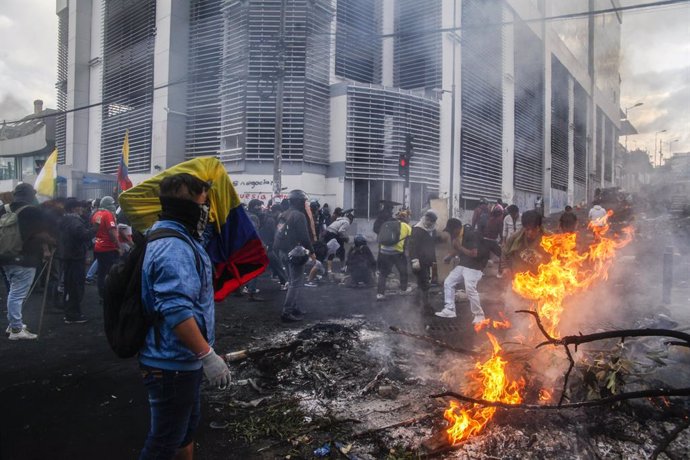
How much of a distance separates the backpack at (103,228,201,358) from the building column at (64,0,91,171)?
79.7 ft

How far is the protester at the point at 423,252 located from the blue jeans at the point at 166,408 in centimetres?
537

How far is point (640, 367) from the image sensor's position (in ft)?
11.4

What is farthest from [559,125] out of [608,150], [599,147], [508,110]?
[608,150]

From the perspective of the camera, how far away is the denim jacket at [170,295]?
5.73 feet

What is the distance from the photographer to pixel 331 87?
15.7 meters

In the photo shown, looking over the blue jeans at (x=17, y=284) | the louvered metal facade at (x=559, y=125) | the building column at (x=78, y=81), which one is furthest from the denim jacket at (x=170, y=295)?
Result: the building column at (x=78, y=81)

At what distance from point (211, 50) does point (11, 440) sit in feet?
53.9

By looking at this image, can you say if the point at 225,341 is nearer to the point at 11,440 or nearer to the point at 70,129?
the point at 11,440

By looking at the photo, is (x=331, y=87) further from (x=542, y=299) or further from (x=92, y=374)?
(x=92, y=374)

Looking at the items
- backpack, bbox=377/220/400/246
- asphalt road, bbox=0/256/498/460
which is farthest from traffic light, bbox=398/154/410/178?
asphalt road, bbox=0/256/498/460

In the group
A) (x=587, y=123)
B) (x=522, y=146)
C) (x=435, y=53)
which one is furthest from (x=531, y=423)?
(x=587, y=123)

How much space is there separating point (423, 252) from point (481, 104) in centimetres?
1328

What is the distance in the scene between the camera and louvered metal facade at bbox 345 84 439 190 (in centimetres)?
1540

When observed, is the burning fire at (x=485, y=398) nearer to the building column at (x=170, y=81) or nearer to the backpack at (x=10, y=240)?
the backpack at (x=10, y=240)
